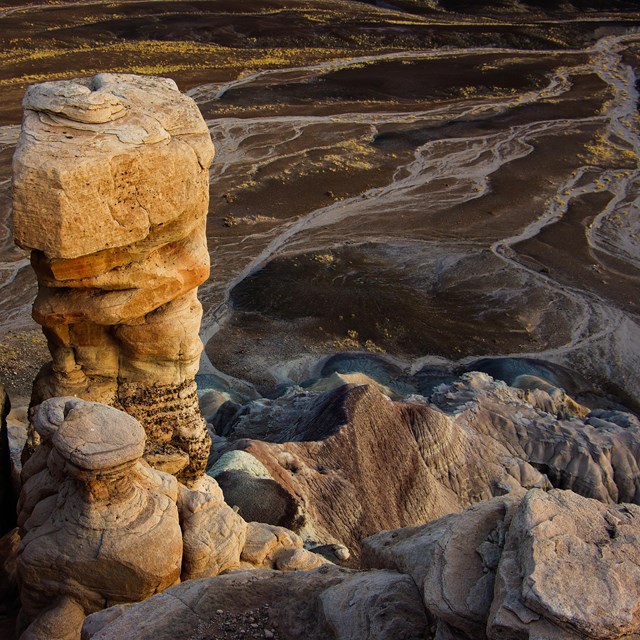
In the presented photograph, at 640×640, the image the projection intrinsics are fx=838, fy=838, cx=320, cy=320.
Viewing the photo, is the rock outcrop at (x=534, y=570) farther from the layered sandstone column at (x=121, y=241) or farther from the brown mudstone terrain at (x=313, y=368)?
the layered sandstone column at (x=121, y=241)

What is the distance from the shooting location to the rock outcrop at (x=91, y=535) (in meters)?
6.54

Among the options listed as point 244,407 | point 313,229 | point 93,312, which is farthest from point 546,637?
point 313,229

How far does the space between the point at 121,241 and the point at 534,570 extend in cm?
462

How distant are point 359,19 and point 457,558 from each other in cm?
5174

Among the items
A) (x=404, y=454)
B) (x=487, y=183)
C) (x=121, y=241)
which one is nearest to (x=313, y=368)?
(x=404, y=454)

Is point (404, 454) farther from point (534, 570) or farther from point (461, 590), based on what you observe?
point (534, 570)

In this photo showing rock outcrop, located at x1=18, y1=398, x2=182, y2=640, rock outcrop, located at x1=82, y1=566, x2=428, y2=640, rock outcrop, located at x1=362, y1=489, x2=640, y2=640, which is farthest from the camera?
rock outcrop, located at x1=18, y1=398, x2=182, y2=640

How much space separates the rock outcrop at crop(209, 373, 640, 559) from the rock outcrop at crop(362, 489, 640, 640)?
14.1 feet

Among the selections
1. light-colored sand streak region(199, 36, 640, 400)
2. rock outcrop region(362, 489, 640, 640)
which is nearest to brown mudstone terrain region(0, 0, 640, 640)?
rock outcrop region(362, 489, 640, 640)

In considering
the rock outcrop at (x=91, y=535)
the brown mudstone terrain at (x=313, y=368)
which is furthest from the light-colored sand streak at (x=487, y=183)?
the rock outcrop at (x=91, y=535)

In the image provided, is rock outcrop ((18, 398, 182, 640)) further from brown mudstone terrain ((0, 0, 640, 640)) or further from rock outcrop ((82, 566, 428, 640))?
rock outcrop ((82, 566, 428, 640))

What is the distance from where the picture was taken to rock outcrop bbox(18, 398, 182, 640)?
654cm

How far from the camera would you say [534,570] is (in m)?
4.83

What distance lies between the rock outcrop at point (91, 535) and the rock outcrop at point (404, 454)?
2923 mm
